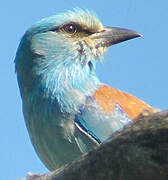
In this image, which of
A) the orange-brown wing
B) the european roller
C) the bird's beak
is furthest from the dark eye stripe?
the orange-brown wing

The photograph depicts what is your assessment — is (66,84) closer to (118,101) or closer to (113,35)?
(118,101)

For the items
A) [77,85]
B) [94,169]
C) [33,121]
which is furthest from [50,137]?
[94,169]

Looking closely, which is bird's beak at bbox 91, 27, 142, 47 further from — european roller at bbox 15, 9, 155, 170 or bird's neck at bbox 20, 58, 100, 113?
bird's neck at bbox 20, 58, 100, 113

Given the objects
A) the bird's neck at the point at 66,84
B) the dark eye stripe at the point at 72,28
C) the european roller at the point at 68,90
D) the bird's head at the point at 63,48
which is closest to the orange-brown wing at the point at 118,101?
the european roller at the point at 68,90

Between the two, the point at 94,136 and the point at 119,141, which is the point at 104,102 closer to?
the point at 94,136

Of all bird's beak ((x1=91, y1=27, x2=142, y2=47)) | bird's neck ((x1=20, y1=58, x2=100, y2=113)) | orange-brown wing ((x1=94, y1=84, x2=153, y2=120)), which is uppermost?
bird's beak ((x1=91, y1=27, x2=142, y2=47))

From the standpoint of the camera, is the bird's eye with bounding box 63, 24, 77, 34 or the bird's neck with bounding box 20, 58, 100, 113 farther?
the bird's eye with bounding box 63, 24, 77, 34

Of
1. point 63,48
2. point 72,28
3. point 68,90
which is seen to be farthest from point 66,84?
point 72,28
